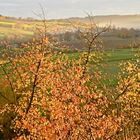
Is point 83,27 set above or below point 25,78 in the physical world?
above

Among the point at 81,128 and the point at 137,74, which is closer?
the point at 81,128

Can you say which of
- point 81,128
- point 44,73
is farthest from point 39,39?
point 81,128

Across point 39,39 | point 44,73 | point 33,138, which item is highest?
point 39,39

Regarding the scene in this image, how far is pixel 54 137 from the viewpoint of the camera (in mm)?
35438

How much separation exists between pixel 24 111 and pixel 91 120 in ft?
23.7

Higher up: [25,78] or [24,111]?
[25,78]

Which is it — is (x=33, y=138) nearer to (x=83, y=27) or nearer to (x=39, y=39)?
(x=39, y=39)

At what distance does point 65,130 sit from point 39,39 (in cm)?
873

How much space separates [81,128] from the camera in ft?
108

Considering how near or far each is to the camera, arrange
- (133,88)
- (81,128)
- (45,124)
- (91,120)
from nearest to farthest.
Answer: (81,128) → (91,120) → (45,124) → (133,88)

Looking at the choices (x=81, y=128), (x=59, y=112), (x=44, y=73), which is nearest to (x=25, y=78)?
(x=44, y=73)

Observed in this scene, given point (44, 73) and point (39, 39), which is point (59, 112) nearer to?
point (44, 73)

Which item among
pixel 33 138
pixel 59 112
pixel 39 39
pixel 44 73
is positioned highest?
pixel 39 39

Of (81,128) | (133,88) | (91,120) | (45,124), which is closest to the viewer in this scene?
(81,128)
